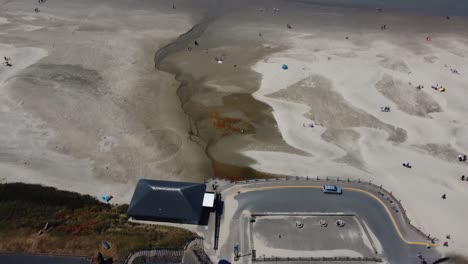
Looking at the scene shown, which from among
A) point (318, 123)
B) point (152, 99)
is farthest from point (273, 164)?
point (152, 99)

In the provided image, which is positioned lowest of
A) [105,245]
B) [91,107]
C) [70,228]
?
[105,245]

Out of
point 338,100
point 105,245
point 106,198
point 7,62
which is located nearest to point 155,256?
point 105,245

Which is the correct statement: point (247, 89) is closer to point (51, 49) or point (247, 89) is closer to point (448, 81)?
point (448, 81)

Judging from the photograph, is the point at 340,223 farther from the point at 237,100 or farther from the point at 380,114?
the point at 237,100

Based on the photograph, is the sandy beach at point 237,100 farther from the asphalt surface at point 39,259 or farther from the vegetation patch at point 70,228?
the asphalt surface at point 39,259

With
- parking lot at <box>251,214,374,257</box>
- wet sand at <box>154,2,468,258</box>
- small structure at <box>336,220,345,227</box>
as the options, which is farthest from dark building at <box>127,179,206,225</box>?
small structure at <box>336,220,345,227</box>

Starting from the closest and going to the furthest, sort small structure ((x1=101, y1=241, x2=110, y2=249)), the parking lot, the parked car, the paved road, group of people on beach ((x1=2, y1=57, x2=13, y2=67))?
1. small structure ((x1=101, y1=241, x2=110, y2=249))
2. the parking lot
3. the paved road
4. the parked car
5. group of people on beach ((x1=2, y1=57, x2=13, y2=67))

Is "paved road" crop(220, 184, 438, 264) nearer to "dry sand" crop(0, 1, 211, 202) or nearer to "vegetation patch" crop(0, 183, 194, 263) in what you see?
"vegetation patch" crop(0, 183, 194, 263)
